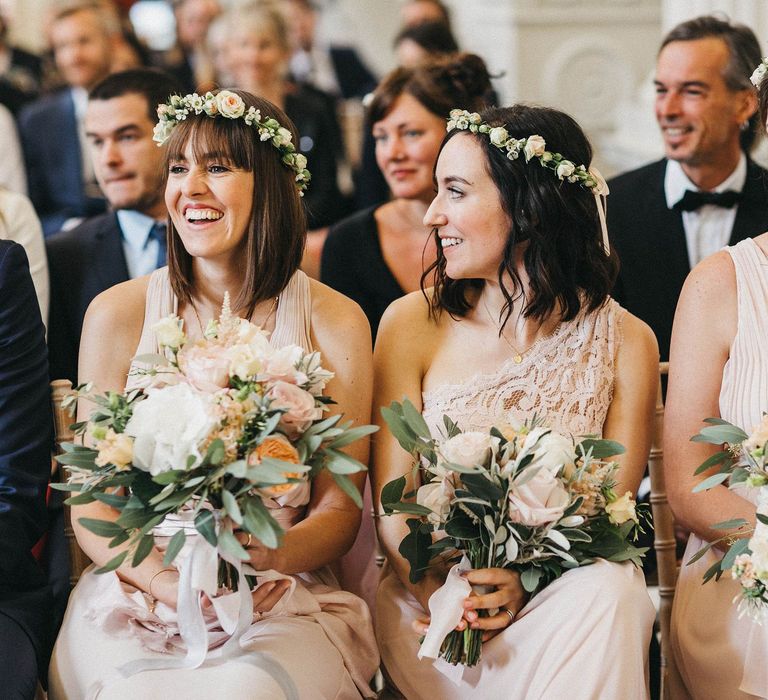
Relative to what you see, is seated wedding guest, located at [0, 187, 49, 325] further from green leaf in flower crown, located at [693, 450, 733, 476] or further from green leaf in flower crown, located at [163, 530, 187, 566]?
green leaf in flower crown, located at [693, 450, 733, 476]

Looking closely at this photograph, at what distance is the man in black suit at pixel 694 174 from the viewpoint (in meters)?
4.25

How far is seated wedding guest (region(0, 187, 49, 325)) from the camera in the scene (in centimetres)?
393

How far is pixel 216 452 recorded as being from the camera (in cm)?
215

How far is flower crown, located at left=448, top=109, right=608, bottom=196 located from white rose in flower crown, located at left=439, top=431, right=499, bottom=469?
29.0 inches

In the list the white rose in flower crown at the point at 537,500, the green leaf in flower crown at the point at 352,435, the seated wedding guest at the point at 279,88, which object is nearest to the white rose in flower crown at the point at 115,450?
the green leaf in flower crown at the point at 352,435

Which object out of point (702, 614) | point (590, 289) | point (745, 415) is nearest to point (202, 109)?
point (590, 289)

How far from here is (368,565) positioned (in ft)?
10.4

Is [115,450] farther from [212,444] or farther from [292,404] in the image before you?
[292,404]

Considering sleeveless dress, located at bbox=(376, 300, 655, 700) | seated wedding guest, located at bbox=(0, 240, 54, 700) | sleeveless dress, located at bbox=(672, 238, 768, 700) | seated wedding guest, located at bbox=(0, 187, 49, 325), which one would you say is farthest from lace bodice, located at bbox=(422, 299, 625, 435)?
seated wedding guest, located at bbox=(0, 187, 49, 325)

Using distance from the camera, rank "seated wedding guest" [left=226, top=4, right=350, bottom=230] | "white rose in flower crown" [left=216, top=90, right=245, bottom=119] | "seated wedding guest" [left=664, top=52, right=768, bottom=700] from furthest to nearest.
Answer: "seated wedding guest" [left=226, top=4, right=350, bottom=230]
"white rose in flower crown" [left=216, top=90, right=245, bottom=119]
"seated wedding guest" [left=664, top=52, right=768, bottom=700]

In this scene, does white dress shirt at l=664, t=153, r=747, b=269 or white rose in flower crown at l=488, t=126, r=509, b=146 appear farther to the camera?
white dress shirt at l=664, t=153, r=747, b=269

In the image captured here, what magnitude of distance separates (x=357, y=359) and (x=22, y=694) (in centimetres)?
102

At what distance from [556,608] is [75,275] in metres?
2.27

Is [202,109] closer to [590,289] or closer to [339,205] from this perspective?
[590,289]
